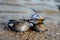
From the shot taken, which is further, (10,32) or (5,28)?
(5,28)

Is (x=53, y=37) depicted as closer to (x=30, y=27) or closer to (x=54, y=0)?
(x=30, y=27)

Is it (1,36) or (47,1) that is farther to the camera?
(47,1)

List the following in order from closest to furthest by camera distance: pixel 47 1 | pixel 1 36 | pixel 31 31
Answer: pixel 1 36
pixel 31 31
pixel 47 1

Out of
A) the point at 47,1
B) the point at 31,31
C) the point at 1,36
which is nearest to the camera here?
the point at 1,36

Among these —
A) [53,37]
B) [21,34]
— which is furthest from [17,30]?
[53,37]

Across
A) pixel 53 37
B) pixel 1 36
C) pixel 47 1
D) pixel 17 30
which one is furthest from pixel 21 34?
pixel 47 1

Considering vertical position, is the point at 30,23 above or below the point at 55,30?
above

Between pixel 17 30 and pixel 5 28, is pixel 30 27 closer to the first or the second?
pixel 17 30
